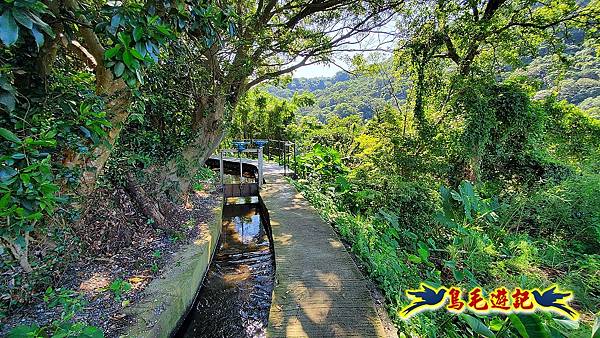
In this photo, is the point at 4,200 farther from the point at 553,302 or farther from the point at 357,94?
the point at 357,94

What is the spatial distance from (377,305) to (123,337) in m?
2.15

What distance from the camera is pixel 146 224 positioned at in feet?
13.2

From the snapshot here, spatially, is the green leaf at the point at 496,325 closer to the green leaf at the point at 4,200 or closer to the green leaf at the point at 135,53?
the green leaf at the point at 135,53

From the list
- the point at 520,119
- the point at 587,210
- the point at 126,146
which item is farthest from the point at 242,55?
the point at 587,210

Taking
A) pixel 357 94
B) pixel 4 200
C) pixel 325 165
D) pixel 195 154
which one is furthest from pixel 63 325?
pixel 357 94

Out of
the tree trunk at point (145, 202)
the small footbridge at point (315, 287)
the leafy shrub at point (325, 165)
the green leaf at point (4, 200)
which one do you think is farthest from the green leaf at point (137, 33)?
the leafy shrub at point (325, 165)

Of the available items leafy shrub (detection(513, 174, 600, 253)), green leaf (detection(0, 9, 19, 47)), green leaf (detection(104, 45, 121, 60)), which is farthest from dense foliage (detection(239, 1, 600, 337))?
green leaf (detection(0, 9, 19, 47))

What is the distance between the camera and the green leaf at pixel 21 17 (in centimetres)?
119

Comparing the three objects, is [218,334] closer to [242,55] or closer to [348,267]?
[348,267]

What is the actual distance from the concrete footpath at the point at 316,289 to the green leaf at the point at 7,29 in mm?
2400

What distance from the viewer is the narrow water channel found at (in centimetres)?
309

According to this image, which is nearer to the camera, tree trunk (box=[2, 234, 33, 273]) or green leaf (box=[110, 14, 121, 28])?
green leaf (box=[110, 14, 121, 28])

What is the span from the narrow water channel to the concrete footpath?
0.54 meters

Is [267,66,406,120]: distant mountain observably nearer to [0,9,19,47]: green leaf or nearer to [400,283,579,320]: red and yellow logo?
[400,283,579,320]: red and yellow logo
